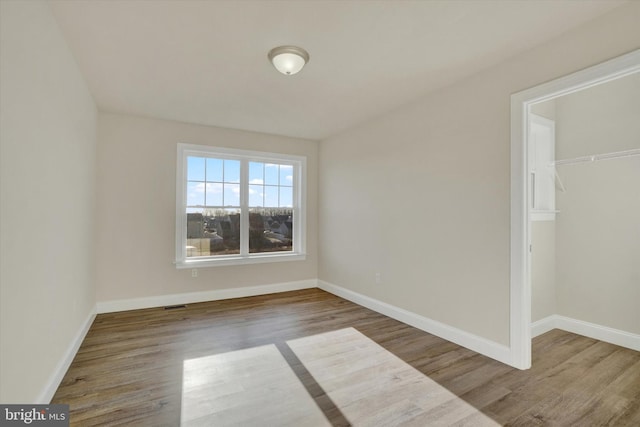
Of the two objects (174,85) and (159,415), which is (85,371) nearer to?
(159,415)

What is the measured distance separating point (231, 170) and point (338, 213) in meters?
1.88

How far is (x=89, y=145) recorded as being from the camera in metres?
3.50

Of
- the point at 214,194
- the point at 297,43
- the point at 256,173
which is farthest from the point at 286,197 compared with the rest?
the point at 297,43

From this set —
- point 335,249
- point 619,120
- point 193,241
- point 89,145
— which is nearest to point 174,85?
point 89,145

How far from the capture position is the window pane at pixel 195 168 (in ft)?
15.2

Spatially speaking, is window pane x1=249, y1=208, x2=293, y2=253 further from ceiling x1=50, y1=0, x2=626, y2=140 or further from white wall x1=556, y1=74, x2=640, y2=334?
white wall x1=556, y1=74, x2=640, y2=334

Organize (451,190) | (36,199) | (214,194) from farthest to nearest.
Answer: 1. (214,194)
2. (451,190)
3. (36,199)

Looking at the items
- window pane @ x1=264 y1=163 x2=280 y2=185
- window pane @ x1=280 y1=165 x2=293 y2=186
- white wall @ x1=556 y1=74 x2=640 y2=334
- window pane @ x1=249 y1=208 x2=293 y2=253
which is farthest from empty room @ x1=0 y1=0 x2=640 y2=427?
→ window pane @ x1=280 y1=165 x2=293 y2=186

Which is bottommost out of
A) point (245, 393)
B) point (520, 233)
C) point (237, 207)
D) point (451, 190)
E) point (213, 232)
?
point (245, 393)

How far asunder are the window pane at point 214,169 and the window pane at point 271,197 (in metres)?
0.80

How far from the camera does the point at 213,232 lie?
4828 millimetres

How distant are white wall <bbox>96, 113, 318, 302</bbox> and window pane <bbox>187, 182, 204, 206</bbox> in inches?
9.3

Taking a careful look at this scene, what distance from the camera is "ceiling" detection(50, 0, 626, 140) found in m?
2.04

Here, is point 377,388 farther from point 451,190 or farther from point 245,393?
point 451,190
